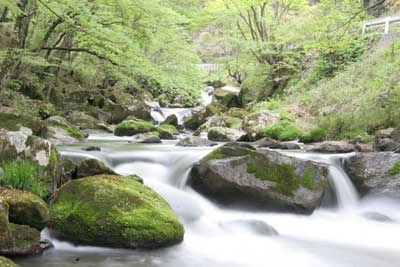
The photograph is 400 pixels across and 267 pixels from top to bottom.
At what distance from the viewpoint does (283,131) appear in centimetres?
1359

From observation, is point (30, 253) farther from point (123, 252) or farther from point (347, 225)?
point (347, 225)

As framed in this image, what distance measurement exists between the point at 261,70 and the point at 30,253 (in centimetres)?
1620

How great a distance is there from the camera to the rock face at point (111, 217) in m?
5.15

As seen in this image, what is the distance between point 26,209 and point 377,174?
622 cm

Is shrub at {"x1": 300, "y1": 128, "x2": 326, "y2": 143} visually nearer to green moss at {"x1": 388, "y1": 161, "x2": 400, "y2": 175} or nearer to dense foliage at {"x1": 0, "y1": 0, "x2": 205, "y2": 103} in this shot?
dense foliage at {"x1": 0, "y1": 0, "x2": 205, "y2": 103}

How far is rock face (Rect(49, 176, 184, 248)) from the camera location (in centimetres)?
515

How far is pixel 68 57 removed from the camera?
15328 mm

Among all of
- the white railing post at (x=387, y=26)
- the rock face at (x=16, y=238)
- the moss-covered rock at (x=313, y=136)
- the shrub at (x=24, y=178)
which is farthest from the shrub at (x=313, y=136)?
the rock face at (x=16, y=238)

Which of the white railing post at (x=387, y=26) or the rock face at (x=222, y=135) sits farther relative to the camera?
the white railing post at (x=387, y=26)

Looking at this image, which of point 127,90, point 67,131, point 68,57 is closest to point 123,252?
point 67,131

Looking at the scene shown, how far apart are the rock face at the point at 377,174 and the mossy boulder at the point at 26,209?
586 cm

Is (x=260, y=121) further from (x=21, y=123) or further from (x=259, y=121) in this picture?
(x=21, y=123)

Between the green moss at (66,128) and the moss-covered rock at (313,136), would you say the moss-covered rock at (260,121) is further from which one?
the green moss at (66,128)

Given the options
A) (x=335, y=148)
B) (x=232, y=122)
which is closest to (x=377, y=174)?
(x=335, y=148)
